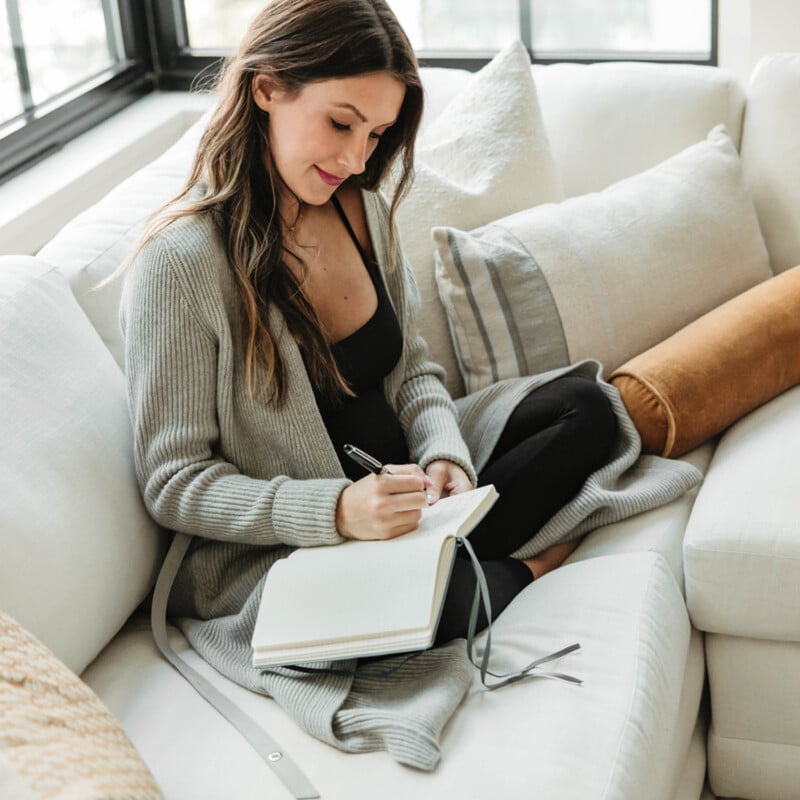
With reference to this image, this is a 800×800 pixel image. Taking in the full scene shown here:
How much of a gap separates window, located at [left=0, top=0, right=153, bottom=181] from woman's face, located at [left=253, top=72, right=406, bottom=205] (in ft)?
3.09

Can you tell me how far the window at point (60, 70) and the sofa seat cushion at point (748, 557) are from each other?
4.90ft

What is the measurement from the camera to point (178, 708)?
4.42 ft

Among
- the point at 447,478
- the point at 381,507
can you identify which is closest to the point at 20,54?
the point at 447,478

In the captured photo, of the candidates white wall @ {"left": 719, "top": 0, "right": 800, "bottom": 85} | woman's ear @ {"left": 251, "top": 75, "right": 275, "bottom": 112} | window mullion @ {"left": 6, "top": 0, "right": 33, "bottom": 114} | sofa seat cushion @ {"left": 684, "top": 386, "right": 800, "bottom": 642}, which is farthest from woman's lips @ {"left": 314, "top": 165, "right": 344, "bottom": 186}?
white wall @ {"left": 719, "top": 0, "right": 800, "bottom": 85}

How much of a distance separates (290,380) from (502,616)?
0.42m

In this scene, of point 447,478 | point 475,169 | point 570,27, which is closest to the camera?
point 447,478

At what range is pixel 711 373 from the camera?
177cm

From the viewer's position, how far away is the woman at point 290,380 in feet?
4.58

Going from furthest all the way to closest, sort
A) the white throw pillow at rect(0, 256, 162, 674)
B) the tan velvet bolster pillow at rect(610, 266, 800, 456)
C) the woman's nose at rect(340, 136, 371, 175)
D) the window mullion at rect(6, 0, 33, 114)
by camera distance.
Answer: the window mullion at rect(6, 0, 33, 114) → the tan velvet bolster pillow at rect(610, 266, 800, 456) → the woman's nose at rect(340, 136, 371, 175) → the white throw pillow at rect(0, 256, 162, 674)

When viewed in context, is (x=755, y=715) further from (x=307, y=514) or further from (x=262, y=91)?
(x=262, y=91)

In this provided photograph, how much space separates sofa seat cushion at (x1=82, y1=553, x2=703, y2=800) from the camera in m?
1.19

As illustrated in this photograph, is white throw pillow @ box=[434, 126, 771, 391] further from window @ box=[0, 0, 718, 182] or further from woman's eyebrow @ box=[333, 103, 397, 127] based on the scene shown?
window @ box=[0, 0, 718, 182]

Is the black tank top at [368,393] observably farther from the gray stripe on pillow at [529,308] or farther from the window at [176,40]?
the window at [176,40]

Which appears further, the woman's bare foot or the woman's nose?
the woman's bare foot
